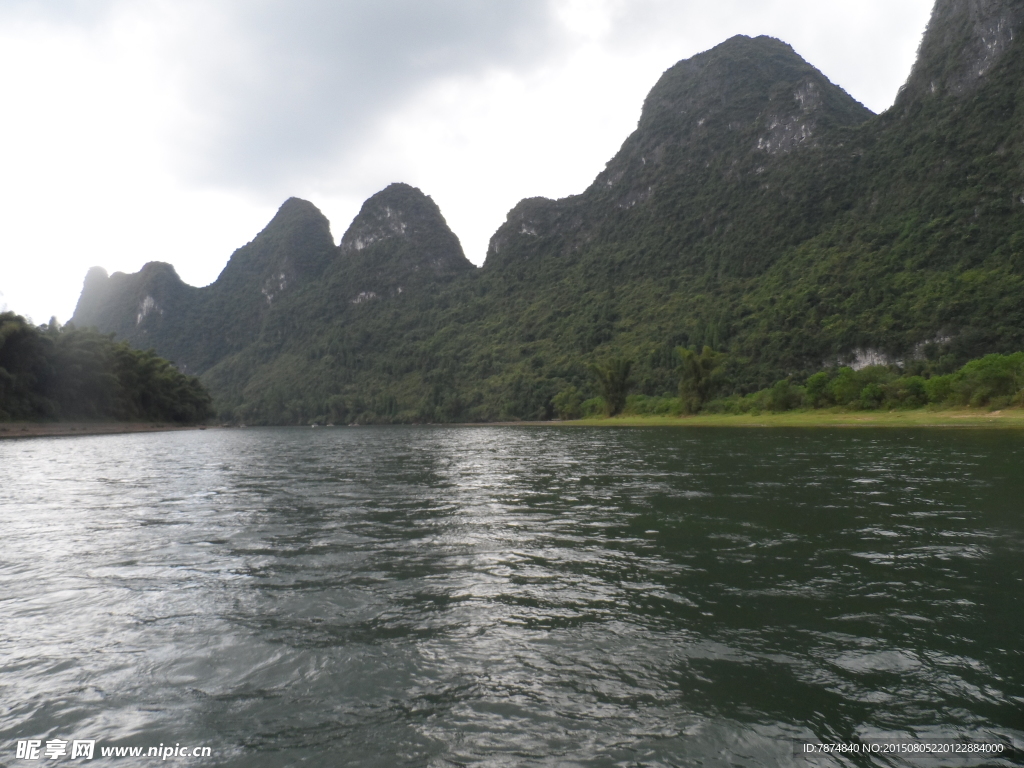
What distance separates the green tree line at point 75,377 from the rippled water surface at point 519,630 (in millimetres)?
75789

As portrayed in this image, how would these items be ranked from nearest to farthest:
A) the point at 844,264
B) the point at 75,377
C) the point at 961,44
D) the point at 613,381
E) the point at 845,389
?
the point at 845,389
the point at 75,377
the point at 613,381
the point at 844,264
the point at 961,44

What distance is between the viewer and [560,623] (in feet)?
24.2

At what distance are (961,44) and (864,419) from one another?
483 feet

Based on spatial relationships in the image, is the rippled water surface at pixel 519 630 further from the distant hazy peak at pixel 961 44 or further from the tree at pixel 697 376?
the distant hazy peak at pixel 961 44

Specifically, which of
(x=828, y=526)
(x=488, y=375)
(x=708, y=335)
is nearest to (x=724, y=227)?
(x=708, y=335)

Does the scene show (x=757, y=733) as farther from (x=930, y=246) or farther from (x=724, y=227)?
(x=724, y=227)

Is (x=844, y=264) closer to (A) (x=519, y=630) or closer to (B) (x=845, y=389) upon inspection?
(B) (x=845, y=389)

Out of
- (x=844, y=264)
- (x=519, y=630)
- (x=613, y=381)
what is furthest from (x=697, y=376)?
(x=519, y=630)

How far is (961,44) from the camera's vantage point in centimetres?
14600

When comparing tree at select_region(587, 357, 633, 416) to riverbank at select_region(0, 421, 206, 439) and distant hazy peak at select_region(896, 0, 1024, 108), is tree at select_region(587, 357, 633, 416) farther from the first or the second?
distant hazy peak at select_region(896, 0, 1024, 108)

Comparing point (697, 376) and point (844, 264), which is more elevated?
point (844, 264)

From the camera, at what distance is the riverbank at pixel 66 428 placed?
71.0m

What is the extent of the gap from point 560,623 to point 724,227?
209m

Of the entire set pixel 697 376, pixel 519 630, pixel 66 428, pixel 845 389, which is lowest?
pixel 519 630
